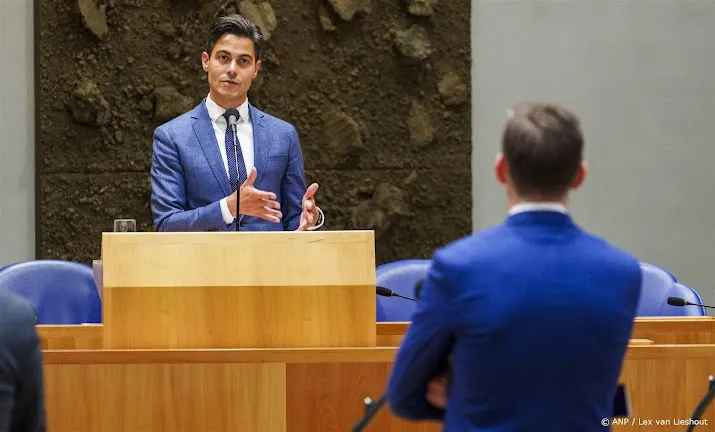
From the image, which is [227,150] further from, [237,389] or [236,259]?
[237,389]

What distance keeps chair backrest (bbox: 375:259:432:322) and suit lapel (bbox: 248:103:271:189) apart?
572 mm

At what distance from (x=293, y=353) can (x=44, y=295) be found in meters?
1.69

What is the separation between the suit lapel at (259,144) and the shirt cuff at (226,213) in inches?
16.7

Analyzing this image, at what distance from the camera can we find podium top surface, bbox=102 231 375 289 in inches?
106

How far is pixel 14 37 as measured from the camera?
5.17m

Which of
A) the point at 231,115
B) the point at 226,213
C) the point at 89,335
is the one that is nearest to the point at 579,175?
the point at 89,335

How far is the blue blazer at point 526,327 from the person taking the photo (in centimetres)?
162

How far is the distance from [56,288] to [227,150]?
0.82m

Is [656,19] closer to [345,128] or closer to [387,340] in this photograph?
[345,128]

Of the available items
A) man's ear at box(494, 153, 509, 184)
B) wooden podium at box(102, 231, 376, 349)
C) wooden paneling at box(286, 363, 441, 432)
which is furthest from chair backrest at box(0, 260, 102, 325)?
man's ear at box(494, 153, 509, 184)

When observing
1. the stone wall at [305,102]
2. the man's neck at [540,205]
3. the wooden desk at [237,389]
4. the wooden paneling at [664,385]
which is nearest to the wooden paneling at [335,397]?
→ the wooden desk at [237,389]

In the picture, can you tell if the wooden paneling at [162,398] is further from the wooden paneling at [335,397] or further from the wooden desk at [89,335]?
the wooden desk at [89,335]

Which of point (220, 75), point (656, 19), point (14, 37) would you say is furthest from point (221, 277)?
point (656, 19)

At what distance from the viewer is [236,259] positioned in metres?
2.71
